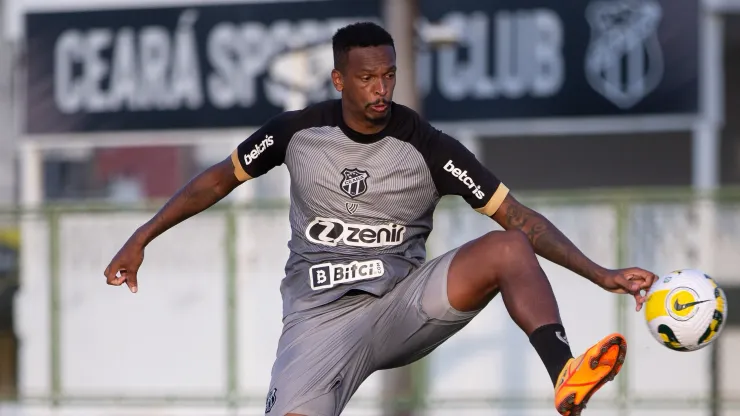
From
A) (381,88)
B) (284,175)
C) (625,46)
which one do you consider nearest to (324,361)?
(381,88)

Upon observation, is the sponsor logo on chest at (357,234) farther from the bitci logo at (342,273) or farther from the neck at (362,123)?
the neck at (362,123)

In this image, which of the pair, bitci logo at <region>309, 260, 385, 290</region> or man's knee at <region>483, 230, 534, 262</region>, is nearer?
man's knee at <region>483, 230, 534, 262</region>

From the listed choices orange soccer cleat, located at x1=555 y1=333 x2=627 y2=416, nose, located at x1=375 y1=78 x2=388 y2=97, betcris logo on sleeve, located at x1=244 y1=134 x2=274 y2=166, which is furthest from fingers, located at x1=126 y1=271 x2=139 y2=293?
orange soccer cleat, located at x1=555 y1=333 x2=627 y2=416

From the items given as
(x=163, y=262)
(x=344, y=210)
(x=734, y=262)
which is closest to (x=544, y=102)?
(x=734, y=262)

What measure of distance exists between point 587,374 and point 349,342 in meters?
1.25

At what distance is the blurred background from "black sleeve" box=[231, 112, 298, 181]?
191 inches

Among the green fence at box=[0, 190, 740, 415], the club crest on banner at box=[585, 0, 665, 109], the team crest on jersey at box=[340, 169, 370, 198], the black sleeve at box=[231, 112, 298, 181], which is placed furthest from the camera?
the club crest on banner at box=[585, 0, 665, 109]

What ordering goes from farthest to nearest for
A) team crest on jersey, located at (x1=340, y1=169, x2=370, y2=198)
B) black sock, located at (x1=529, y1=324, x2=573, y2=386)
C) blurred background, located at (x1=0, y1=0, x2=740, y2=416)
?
1. blurred background, located at (x1=0, y1=0, x2=740, y2=416)
2. team crest on jersey, located at (x1=340, y1=169, x2=370, y2=198)
3. black sock, located at (x1=529, y1=324, x2=573, y2=386)

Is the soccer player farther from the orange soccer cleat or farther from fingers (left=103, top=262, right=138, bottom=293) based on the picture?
the orange soccer cleat

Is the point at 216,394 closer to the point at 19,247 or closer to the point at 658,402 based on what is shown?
the point at 19,247

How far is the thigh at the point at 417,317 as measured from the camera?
18.6ft

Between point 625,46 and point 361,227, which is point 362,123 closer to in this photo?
point 361,227

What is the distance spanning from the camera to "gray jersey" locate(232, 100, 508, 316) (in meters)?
5.88

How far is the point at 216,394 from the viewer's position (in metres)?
11.5
